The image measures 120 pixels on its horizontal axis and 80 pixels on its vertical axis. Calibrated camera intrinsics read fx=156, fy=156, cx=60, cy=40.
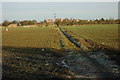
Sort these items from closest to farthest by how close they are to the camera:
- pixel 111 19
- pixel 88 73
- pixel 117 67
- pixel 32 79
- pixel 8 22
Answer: pixel 32 79 < pixel 88 73 < pixel 117 67 < pixel 111 19 < pixel 8 22

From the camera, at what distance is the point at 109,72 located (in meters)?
8.13

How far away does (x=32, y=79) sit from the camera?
7.12m

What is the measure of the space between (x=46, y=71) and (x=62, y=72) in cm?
89

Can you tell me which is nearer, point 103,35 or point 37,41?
point 37,41

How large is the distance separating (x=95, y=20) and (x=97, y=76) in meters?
141

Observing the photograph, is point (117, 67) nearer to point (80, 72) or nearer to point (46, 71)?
point (80, 72)

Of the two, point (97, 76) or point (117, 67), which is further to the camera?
point (117, 67)

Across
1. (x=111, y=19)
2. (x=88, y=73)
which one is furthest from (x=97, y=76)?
(x=111, y=19)

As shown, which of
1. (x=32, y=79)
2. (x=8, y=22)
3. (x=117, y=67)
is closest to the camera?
(x=32, y=79)

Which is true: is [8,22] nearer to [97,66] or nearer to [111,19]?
[111,19]

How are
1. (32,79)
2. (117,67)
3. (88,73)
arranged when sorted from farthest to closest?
(117,67) → (88,73) → (32,79)

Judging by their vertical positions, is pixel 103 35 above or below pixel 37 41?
above

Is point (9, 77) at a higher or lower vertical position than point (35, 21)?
lower

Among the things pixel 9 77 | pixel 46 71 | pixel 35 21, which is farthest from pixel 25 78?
pixel 35 21
